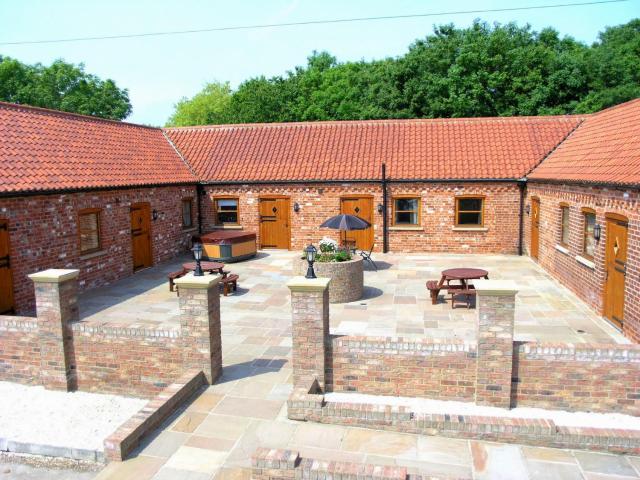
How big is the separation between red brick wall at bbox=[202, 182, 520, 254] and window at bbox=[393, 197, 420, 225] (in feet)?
0.77

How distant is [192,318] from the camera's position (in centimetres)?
754

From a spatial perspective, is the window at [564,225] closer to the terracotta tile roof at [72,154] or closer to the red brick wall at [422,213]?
the red brick wall at [422,213]

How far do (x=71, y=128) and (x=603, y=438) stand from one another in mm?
15303

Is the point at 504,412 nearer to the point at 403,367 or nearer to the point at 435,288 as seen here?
the point at 403,367

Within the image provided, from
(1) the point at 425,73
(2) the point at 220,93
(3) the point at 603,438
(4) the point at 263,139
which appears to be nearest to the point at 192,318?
(3) the point at 603,438

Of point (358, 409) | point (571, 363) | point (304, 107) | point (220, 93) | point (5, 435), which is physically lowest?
point (5, 435)

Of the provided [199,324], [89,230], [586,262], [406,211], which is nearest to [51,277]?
[199,324]

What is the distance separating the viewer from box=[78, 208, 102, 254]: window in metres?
13.0

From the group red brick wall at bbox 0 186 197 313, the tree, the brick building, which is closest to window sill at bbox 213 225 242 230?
the brick building

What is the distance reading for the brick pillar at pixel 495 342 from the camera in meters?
6.64

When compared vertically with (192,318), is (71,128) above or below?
above

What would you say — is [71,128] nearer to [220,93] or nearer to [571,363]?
[571,363]

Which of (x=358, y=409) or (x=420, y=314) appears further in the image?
(x=420, y=314)

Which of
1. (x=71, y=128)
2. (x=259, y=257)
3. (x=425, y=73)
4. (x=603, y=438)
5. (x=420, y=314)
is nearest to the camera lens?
(x=603, y=438)
